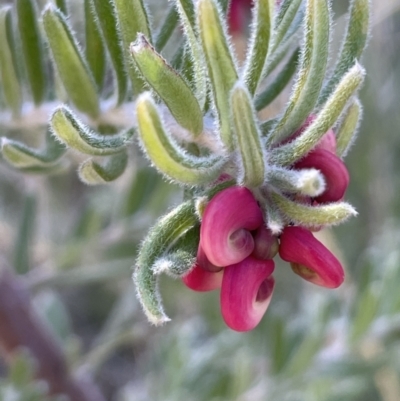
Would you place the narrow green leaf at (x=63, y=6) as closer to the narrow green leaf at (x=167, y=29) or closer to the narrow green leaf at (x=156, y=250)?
the narrow green leaf at (x=167, y=29)

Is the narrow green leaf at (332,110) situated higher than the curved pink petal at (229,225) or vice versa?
the narrow green leaf at (332,110)

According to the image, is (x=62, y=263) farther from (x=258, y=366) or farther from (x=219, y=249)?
(x=219, y=249)

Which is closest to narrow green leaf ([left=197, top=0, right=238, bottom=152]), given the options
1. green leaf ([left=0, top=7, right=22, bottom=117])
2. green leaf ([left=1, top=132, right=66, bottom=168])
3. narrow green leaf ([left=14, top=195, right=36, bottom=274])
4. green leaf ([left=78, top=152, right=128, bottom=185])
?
green leaf ([left=78, top=152, right=128, bottom=185])

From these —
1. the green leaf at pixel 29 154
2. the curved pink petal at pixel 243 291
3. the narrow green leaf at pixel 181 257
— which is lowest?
the curved pink petal at pixel 243 291

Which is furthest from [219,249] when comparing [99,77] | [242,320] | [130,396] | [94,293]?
[94,293]

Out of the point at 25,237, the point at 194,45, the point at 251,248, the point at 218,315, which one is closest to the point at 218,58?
the point at 194,45

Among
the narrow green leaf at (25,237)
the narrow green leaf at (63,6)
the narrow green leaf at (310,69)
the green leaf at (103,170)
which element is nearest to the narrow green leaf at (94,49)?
the narrow green leaf at (63,6)

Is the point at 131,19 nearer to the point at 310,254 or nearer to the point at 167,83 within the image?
the point at 167,83
